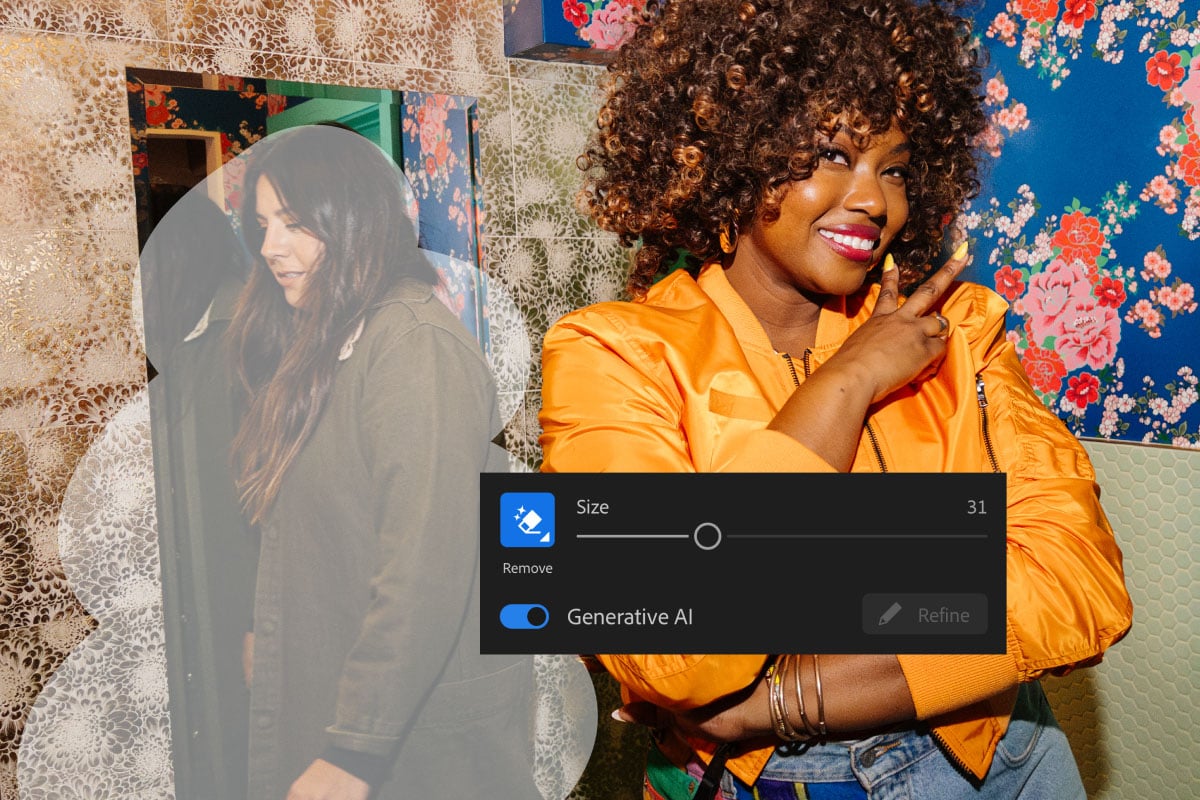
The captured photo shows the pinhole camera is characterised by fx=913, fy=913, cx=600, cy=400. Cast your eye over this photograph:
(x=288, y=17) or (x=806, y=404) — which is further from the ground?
(x=288, y=17)

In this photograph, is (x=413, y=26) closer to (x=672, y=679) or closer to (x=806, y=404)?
(x=806, y=404)

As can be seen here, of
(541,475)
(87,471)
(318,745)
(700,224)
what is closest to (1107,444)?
(700,224)

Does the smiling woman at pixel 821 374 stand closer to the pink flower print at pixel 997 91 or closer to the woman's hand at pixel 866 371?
the woman's hand at pixel 866 371

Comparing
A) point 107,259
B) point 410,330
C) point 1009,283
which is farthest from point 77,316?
point 1009,283

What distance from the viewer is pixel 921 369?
0.70 meters

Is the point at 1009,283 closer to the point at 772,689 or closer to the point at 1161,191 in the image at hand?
the point at 1161,191

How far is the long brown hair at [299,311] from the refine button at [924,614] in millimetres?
589

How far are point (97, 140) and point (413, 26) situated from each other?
35 centimetres

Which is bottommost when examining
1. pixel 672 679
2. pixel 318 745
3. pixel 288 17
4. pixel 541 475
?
pixel 318 745

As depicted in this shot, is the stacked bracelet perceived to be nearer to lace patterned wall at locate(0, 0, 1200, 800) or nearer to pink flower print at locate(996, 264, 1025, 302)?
lace patterned wall at locate(0, 0, 1200, 800)

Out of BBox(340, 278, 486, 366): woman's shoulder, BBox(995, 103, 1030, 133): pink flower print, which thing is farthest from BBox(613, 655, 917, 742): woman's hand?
BBox(995, 103, 1030, 133): pink flower print

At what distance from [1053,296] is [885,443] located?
569 mm

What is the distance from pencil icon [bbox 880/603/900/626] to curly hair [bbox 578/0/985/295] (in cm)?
35

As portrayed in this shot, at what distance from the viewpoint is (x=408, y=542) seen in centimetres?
94
